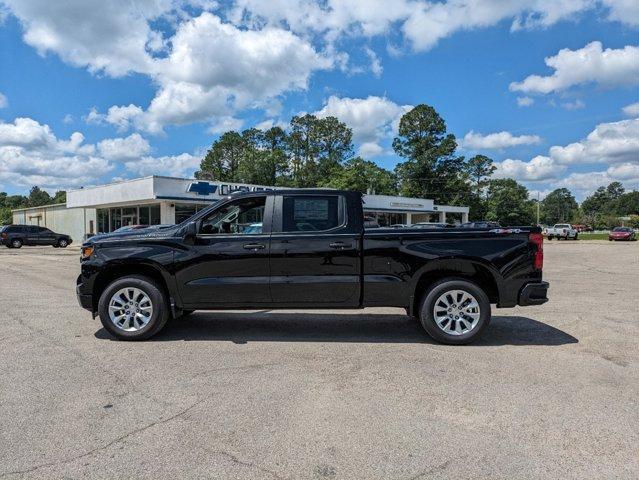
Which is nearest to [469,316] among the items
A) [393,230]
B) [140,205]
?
[393,230]

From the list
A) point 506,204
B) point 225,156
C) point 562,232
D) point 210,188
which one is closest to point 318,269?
point 210,188

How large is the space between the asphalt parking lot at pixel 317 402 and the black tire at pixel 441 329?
22 cm

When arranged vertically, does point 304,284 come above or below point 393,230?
below

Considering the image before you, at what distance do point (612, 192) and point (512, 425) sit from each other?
703 ft

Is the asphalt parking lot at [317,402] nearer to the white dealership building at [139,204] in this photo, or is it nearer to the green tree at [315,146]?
the white dealership building at [139,204]

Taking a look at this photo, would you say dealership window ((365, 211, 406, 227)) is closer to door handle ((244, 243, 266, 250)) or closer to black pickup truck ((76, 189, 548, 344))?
black pickup truck ((76, 189, 548, 344))

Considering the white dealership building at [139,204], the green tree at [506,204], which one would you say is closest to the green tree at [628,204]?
the green tree at [506,204]

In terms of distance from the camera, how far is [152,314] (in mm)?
6098

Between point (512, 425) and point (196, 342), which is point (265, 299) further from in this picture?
point (512, 425)

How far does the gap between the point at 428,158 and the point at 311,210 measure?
7417 cm

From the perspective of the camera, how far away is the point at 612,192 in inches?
7313

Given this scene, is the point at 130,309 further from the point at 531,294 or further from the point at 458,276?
the point at 531,294

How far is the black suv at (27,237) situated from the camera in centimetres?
3192

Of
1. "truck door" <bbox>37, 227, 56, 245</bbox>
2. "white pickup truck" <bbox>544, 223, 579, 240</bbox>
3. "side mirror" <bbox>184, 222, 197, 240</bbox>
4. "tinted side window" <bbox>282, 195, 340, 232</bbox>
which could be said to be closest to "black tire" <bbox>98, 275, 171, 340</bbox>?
"side mirror" <bbox>184, 222, 197, 240</bbox>
